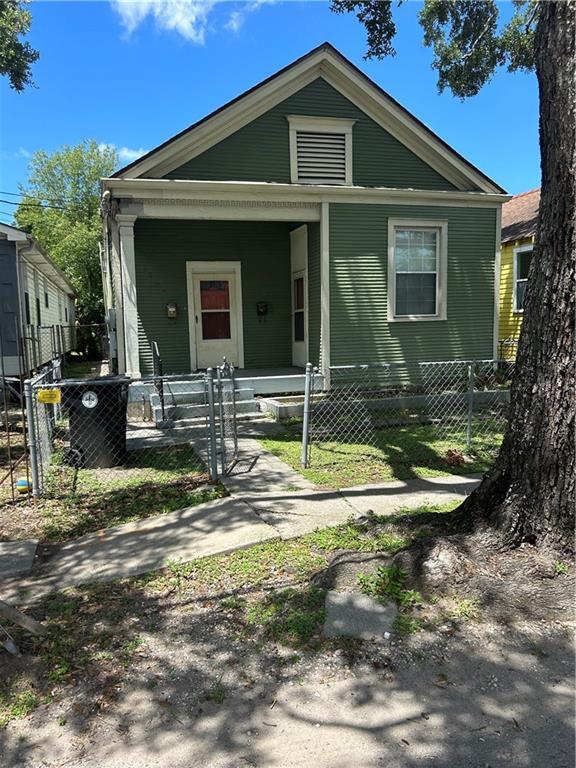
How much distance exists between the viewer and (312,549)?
4020mm

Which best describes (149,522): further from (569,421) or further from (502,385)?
(502,385)

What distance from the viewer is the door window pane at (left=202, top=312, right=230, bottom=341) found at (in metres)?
11.4

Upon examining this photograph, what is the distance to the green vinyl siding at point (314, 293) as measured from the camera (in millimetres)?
10573

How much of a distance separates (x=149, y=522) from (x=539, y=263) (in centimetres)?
358

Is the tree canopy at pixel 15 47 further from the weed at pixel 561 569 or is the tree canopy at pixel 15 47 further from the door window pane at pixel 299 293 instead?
the weed at pixel 561 569

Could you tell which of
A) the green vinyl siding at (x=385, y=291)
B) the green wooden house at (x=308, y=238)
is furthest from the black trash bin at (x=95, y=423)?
the green vinyl siding at (x=385, y=291)

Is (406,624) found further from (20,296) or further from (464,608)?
(20,296)

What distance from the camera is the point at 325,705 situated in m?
2.42

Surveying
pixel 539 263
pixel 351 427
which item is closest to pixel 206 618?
pixel 539 263

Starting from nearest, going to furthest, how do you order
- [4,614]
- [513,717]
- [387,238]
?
1. [513,717]
2. [4,614]
3. [387,238]

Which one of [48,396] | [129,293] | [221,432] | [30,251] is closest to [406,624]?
[221,432]

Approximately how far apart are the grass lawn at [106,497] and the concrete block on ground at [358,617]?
2.24 meters

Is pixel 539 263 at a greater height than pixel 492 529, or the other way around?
pixel 539 263

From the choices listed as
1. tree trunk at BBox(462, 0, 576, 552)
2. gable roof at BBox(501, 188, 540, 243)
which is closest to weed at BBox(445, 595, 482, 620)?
tree trunk at BBox(462, 0, 576, 552)
